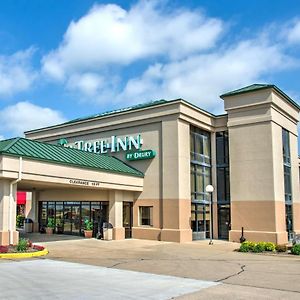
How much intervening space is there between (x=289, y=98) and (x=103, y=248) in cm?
1739

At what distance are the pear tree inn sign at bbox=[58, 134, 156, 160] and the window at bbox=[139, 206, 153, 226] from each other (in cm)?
351

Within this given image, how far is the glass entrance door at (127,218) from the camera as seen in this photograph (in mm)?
28891

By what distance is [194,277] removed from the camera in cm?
1326

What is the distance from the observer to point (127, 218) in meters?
29.2

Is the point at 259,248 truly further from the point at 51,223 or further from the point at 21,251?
the point at 51,223

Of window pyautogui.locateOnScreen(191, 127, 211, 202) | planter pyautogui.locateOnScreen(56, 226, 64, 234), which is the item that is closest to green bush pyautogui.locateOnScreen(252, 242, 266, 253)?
window pyautogui.locateOnScreen(191, 127, 211, 202)

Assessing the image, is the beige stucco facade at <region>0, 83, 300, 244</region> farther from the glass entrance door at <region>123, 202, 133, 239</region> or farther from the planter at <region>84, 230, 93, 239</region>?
the planter at <region>84, 230, 93, 239</region>

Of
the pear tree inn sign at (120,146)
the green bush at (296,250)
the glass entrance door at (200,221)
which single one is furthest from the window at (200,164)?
the green bush at (296,250)

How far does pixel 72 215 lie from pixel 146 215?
5.88 metres

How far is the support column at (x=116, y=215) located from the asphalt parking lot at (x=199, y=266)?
2.84 metres

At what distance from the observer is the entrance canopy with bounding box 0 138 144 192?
2048 centimetres

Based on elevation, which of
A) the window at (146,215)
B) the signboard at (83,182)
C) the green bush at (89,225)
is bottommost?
the green bush at (89,225)

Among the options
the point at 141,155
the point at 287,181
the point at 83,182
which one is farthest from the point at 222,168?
the point at 83,182

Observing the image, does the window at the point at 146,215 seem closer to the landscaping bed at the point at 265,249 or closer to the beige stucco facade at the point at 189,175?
the beige stucco facade at the point at 189,175
